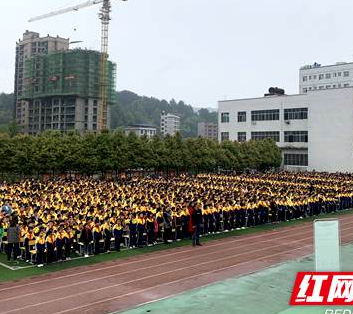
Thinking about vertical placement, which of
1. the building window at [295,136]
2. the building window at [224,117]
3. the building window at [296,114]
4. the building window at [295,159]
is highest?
the building window at [224,117]

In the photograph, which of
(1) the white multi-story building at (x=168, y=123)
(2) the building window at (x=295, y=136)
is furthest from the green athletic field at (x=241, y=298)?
(1) the white multi-story building at (x=168, y=123)

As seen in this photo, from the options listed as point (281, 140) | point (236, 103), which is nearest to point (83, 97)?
point (236, 103)

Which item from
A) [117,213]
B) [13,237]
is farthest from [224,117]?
[13,237]

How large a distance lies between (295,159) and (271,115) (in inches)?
255

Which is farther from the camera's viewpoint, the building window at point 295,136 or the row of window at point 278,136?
the row of window at point 278,136

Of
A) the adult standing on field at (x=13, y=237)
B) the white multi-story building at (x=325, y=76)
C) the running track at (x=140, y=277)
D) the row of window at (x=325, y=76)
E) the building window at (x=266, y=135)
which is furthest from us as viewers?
the row of window at (x=325, y=76)

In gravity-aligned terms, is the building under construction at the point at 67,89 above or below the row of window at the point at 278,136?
above

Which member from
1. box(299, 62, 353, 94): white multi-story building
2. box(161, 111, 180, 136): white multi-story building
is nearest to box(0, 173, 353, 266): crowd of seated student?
box(299, 62, 353, 94): white multi-story building

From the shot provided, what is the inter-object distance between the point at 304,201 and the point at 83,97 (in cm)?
7984

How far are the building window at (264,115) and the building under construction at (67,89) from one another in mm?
49011

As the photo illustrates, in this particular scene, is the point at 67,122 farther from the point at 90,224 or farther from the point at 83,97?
the point at 90,224

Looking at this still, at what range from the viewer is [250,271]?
12305 millimetres

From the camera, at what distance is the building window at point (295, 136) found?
52.1 meters

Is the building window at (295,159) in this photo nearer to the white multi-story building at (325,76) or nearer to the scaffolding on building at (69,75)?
the white multi-story building at (325,76)
